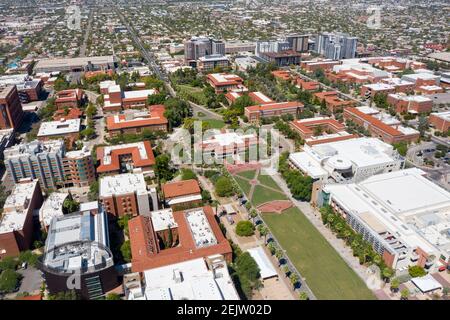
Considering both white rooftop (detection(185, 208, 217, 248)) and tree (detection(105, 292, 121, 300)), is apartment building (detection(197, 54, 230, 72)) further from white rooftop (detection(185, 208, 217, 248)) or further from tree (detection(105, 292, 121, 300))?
Result: tree (detection(105, 292, 121, 300))

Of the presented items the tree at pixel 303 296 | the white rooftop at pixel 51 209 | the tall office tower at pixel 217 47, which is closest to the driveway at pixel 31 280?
the white rooftop at pixel 51 209

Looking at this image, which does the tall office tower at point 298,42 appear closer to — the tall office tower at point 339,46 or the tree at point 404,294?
the tall office tower at point 339,46

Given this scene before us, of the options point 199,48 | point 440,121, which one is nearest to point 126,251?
point 440,121

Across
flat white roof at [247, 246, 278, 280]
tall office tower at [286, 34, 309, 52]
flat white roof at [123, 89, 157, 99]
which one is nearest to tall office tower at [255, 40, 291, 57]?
tall office tower at [286, 34, 309, 52]

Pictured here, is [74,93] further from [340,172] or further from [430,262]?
[430,262]

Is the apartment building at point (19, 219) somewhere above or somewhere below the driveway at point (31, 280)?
above
